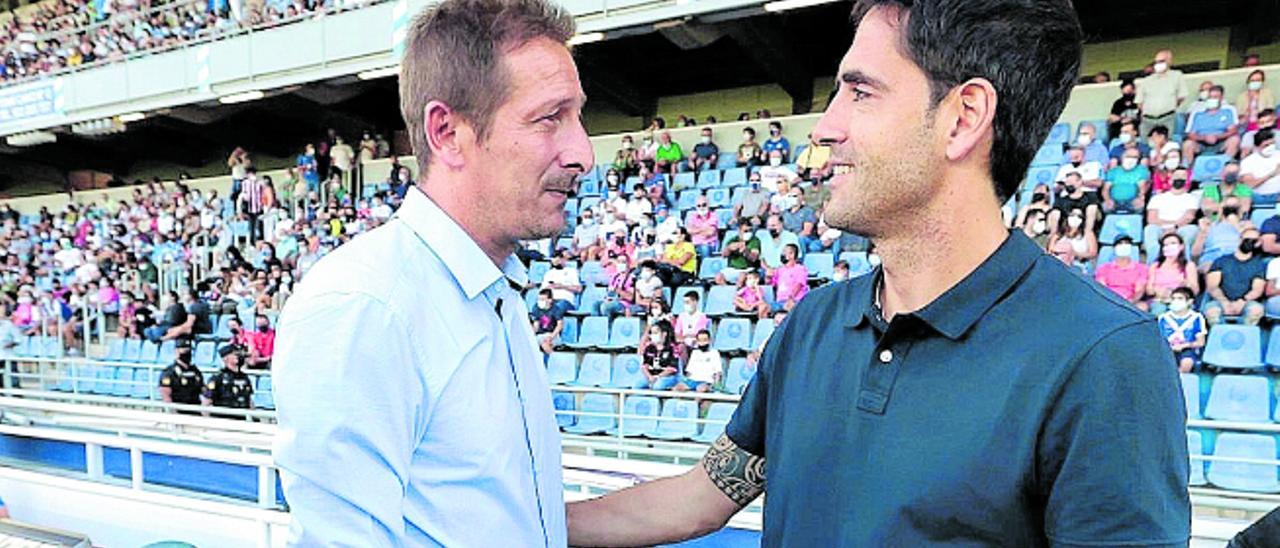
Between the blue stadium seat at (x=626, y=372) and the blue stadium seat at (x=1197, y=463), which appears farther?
the blue stadium seat at (x=626, y=372)

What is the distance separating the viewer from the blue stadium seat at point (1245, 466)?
4121mm

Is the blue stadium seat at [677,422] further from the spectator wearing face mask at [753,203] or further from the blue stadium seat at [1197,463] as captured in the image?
the blue stadium seat at [1197,463]

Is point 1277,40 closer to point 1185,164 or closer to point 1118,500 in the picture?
point 1185,164

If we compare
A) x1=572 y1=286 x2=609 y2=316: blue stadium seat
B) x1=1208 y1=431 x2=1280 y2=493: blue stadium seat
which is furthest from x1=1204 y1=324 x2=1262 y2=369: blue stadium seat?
x1=572 y1=286 x2=609 y2=316: blue stadium seat

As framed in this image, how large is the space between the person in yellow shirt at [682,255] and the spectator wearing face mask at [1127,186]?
350cm

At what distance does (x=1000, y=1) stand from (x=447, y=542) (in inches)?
39.4

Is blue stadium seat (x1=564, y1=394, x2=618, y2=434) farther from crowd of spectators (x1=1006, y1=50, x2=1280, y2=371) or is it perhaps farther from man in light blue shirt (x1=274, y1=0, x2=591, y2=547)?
man in light blue shirt (x1=274, y1=0, x2=591, y2=547)

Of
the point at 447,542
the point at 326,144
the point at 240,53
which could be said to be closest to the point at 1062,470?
the point at 447,542

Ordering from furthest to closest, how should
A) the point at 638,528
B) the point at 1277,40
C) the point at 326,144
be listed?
the point at 326,144 < the point at 1277,40 < the point at 638,528

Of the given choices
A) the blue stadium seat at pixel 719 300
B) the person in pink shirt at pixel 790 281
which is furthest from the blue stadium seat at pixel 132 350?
the person in pink shirt at pixel 790 281

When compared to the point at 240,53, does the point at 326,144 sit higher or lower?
lower

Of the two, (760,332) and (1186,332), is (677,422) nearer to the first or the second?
(760,332)

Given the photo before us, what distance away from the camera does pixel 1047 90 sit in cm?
106

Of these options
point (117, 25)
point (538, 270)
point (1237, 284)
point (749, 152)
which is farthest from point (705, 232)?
point (117, 25)
